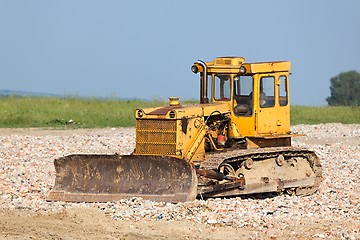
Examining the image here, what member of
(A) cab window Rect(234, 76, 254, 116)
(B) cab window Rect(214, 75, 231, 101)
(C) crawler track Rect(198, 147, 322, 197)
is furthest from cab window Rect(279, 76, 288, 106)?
(B) cab window Rect(214, 75, 231, 101)

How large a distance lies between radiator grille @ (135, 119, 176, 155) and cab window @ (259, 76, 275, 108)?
2.01 metres

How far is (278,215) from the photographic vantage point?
1484cm

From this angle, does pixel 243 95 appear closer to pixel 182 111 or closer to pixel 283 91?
pixel 283 91

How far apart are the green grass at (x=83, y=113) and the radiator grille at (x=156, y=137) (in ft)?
58.9

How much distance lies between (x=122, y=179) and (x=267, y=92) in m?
3.29

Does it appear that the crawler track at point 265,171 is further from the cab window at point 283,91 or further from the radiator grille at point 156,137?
the cab window at point 283,91

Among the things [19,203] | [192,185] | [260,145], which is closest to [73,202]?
[19,203]

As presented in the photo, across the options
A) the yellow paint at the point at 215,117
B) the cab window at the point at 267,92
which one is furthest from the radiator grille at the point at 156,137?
the cab window at the point at 267,92

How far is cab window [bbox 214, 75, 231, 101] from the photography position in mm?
17438

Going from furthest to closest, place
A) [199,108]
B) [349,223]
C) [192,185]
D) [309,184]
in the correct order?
[309,184] → [199,108] → [192,185] → [349,223]

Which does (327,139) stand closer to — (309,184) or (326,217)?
(309,184)

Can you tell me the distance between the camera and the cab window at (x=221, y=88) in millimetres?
17438

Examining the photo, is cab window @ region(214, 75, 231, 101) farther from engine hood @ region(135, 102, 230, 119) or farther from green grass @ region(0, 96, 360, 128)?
green grass @ region(0, 96, 360, 128)

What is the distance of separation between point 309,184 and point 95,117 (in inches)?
781
